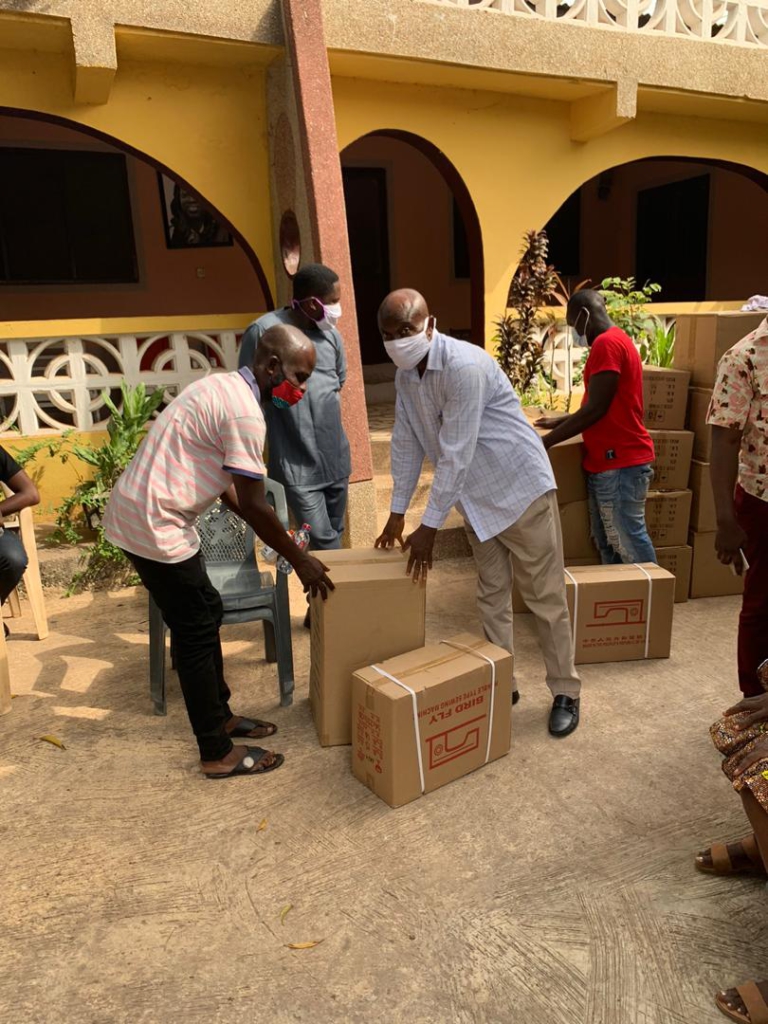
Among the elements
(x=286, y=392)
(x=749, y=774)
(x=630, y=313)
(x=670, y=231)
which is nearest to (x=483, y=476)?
A: (x=286, y=392)

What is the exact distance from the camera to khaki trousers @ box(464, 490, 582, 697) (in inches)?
122

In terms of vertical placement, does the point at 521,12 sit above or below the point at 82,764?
above

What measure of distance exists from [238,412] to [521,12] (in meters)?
5.34

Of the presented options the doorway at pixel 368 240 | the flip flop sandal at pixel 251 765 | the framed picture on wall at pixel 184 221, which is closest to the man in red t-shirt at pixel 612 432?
the flip flop sandal at pixel 251 765

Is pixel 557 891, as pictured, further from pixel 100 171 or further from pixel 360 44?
pixel 100 171

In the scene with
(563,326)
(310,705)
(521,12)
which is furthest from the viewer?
(563,326)

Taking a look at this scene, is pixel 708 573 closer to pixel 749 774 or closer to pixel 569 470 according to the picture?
pixel 569 470

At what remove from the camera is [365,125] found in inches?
245

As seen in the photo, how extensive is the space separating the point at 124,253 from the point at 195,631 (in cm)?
779

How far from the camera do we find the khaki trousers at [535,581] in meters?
3.10

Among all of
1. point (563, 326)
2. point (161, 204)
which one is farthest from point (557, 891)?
point (161, 204)

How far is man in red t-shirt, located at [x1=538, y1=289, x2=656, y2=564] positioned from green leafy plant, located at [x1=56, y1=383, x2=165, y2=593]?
114 inches

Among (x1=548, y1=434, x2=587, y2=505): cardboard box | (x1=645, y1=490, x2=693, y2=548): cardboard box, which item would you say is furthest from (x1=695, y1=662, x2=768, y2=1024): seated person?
(x1=645, y1=490, x2=693, y2=548): cardboard box

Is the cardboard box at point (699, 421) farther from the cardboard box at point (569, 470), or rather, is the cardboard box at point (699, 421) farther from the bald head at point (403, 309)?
the bald head at point (403, 309)
